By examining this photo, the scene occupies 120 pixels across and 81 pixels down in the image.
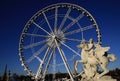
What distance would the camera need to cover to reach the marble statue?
16.6 meters

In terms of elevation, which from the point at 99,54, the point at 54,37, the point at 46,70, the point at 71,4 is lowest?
the point at 46,70

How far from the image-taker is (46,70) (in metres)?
29.1

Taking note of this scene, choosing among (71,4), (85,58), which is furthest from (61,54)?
(85,58)

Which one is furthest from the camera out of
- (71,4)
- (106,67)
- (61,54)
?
(71,4)

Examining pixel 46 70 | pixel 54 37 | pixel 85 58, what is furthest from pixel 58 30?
pixel 85 58

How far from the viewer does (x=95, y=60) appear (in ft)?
56.1

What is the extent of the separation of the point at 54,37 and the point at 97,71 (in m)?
11.6

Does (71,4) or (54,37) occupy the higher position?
(71,4)

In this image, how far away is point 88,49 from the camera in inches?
693

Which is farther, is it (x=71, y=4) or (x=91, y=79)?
(x=71, y=4)

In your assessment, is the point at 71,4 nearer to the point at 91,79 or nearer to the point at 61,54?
the point at 61,54

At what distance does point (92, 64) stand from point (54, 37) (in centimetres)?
1137

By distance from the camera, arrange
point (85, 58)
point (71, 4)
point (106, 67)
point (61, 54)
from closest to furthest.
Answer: point (106, 67)
point (85, 58)
point (61, 54)
point (71, 4)

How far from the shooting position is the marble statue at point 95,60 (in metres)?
16.6
